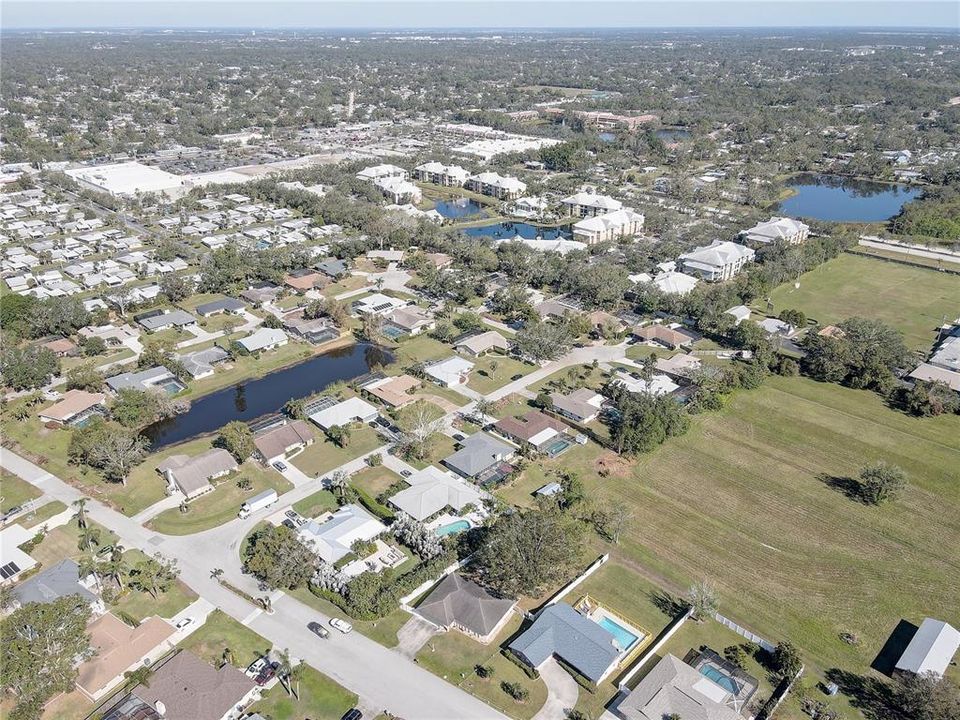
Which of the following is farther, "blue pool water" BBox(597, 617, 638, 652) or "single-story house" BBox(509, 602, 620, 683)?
"blue pool water" BBox(597, 617, 638, 652)

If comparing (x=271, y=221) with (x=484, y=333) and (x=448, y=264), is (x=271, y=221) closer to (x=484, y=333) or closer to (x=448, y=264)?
(x=448, y=264)

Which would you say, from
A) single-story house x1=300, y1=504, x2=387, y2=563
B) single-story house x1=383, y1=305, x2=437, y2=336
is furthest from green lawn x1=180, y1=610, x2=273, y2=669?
single-story house x1=383, y1=305, x2=437, y2=336

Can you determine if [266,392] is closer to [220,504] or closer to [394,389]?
[394,389]

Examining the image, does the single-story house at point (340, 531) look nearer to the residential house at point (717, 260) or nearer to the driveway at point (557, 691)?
the driveway at point (557, 691)

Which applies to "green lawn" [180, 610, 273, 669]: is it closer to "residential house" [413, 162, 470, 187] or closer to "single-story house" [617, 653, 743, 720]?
"single-story house" [617, 653, 743, 720]

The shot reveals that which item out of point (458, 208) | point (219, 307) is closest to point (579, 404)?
point (219, 307)

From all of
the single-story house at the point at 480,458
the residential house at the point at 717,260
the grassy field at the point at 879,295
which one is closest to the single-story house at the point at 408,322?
the single-story house at the point at 480,458
